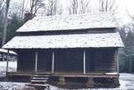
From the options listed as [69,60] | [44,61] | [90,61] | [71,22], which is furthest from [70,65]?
[71,22]

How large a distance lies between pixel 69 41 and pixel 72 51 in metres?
1.19

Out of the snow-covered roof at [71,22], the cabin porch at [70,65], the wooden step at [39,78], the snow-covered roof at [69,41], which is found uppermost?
the snow-covered roof at [71,22]

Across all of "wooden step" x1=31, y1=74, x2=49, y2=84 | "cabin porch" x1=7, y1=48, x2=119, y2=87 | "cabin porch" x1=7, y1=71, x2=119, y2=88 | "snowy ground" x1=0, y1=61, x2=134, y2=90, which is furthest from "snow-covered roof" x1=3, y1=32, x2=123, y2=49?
"snowy ground" x1=0, y1=61, x2=134, y2=90

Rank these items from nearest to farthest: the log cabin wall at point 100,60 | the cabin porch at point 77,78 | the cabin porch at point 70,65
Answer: the cabin porch at point 77,78 → the cabin porch at point 70,65 → the log cabin wall at point 100,60

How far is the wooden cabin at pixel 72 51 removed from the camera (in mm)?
27000

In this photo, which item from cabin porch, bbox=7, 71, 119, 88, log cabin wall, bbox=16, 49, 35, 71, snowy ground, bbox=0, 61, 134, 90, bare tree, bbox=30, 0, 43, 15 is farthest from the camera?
bare tree, bbox=30, 0, 43, 15

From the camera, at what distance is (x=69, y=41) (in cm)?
2888

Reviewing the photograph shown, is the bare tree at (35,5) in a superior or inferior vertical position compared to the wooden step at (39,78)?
superior

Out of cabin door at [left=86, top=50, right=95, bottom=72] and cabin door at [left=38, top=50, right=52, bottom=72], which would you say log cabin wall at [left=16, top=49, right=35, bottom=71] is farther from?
cabin door at [left=86, top=50, right=95, bottom=72]

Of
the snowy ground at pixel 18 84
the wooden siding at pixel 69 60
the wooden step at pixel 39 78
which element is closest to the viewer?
the snowy ground at pixel 18 84

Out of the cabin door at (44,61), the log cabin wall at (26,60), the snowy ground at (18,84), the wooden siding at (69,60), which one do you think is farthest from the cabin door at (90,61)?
the log cabin wall at (26,60)

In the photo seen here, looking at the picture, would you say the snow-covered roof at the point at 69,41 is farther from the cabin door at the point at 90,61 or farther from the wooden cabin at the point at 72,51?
the cabin door at the point at 90,61

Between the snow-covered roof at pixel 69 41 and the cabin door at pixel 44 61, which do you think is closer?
the snow-covered roof at pixel 69 41

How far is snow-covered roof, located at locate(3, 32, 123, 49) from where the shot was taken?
27031mm
